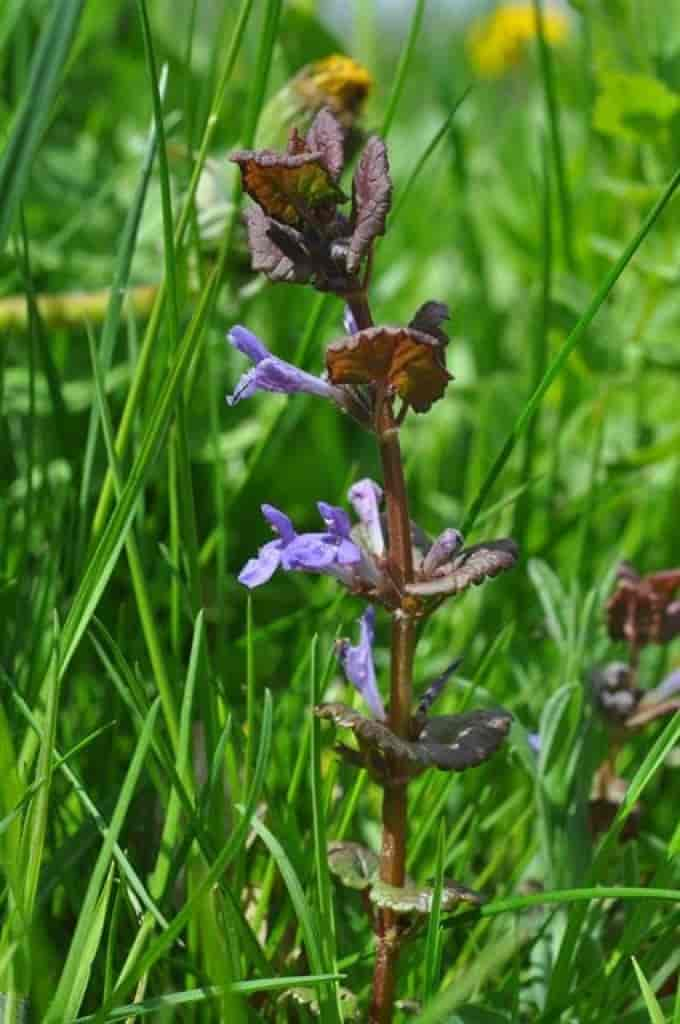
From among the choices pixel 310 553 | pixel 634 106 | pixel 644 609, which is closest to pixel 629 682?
pixel 644 609

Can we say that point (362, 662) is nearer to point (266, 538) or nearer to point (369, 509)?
point (369, 509)

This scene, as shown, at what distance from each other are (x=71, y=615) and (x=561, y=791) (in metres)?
0.48

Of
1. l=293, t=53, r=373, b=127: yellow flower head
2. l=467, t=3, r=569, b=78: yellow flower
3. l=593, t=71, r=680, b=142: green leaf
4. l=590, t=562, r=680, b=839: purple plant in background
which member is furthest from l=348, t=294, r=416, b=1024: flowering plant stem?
l=467, t=3, r=569, b=78: yellow flower

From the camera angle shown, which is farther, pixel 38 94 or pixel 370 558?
pixel 370 558

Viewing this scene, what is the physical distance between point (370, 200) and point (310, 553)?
0.74ft

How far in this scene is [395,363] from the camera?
876 mm

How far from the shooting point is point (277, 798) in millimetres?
1094

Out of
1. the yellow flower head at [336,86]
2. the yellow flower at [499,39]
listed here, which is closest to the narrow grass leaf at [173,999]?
the yellow flower head at [336,86]

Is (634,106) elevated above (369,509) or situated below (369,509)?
above

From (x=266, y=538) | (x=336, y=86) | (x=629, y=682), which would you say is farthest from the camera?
(x=266, y=538)

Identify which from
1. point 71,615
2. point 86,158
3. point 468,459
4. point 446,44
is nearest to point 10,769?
point 71,615

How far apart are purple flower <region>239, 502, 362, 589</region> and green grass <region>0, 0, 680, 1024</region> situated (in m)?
0.05

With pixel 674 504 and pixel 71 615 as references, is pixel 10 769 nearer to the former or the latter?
pixel 71 615

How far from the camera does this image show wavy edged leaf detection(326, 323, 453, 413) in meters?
0.85
